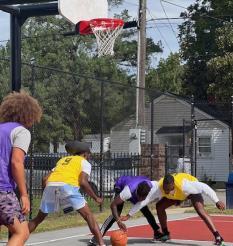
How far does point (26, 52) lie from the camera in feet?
153

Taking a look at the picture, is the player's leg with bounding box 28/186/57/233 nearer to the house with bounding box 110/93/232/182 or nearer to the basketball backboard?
the basketball backboard

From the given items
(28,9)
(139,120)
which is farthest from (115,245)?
(139,120)

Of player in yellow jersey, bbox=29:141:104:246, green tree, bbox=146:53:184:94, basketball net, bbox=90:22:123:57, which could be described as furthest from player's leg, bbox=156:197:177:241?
green tree, bbox=146:53:184:94

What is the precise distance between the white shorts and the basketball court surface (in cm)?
149

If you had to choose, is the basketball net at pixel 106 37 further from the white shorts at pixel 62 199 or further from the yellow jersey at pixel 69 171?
the white shorts at pixel 62 199

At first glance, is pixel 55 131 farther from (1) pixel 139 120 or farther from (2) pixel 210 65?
(2) pixel 210 65

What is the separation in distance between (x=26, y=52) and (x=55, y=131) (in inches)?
774

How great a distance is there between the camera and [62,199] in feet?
31.9

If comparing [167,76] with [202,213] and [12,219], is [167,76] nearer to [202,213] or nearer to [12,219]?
[202,213]

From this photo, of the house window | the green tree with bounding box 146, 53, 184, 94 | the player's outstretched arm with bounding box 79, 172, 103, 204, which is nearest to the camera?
the player's outstretched arm with bounding box 79, 172, 103, 204

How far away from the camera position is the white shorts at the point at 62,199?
31.7ft

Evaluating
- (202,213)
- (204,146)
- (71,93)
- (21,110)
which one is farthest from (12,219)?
(204,146)

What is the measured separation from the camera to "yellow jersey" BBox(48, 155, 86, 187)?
9766 millimetres

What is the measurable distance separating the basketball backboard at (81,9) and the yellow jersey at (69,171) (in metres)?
2.12
